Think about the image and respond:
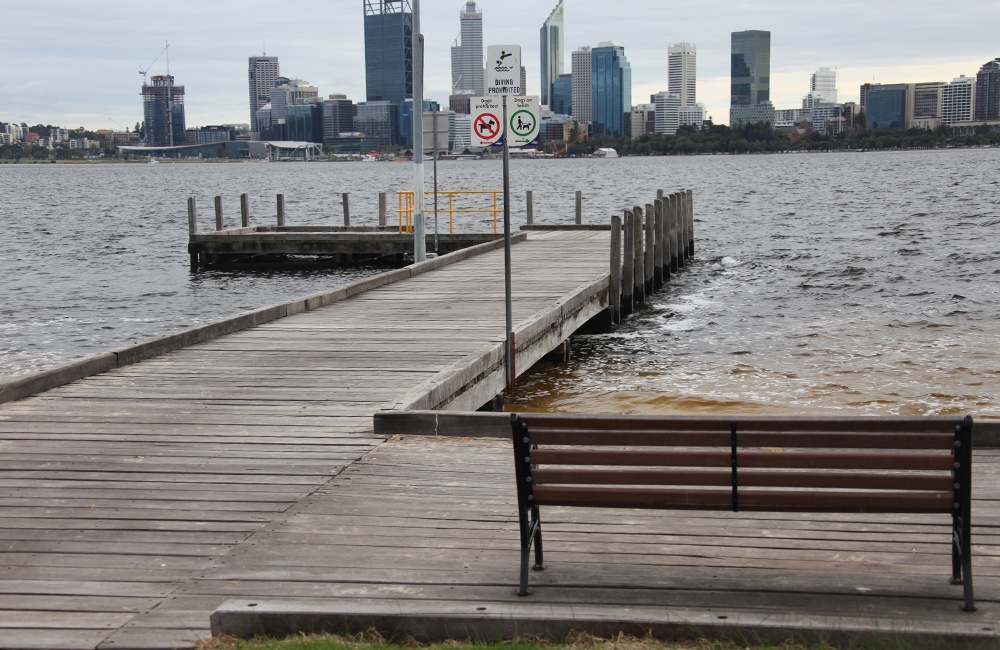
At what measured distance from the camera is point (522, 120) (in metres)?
9.94

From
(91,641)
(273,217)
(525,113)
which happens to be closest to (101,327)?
(525,113)

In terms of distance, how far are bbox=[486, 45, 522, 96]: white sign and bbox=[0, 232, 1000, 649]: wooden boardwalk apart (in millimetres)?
2821

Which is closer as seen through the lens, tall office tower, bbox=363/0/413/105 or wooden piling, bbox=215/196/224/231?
wooden piling, bbox=215/196/224/231

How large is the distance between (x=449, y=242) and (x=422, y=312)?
48.8 ft

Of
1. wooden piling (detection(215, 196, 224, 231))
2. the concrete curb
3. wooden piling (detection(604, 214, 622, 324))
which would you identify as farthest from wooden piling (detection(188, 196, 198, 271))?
the concrete curb

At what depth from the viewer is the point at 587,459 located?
15.7ft

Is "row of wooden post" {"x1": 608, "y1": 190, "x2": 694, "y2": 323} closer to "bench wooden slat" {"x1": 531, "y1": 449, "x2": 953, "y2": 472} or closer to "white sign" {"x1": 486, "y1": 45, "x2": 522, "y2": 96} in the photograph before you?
"white sign" {"x1": 486, "y1": 45, "x2": 522, "y2": 96}

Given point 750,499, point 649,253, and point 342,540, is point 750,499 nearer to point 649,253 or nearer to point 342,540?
point 342,540

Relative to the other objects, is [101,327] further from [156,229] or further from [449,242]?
[156,229]

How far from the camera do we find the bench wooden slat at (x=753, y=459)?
4.54m

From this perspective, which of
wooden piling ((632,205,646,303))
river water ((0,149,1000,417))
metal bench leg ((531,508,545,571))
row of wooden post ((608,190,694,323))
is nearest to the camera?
metal bench leg ((531,508,545,571))

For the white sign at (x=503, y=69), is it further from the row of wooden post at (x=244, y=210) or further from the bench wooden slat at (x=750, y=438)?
the row of wooden post at (x=244, y=210)

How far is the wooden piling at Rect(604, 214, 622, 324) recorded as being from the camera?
19.4 m

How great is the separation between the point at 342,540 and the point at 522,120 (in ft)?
17.6
